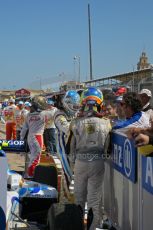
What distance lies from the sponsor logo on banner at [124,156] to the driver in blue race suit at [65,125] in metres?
1.29

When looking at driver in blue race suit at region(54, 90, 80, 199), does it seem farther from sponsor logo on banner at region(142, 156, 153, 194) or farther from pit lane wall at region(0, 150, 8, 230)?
sponsor logo on banner at region(142, 156, 153, 194)

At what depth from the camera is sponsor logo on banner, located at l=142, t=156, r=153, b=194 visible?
3420 millimetres

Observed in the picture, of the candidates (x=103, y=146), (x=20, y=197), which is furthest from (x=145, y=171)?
(x=20, y=197)

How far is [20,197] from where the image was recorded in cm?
488

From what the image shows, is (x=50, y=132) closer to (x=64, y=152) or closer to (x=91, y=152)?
(x=64, y=152)

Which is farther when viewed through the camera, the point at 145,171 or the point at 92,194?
the point at 92,194

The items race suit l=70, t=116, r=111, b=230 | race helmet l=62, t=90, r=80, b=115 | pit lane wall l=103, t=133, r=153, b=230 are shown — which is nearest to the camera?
pit lane wall l=103, t=133, r=153, b=230

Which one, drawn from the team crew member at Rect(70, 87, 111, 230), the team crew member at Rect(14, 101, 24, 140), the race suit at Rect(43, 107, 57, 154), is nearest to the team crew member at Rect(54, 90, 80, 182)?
the team crew member at Rect(70, 87, 111, 230)

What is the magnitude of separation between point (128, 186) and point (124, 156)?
28 centimetres

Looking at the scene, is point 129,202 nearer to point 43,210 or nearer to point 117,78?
point 43,210

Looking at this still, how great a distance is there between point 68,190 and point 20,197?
1.38 metres

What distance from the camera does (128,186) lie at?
4.30 metres

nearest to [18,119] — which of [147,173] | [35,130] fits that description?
[35,130]

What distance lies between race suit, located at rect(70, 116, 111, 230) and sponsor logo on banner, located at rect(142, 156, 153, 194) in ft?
4.23
